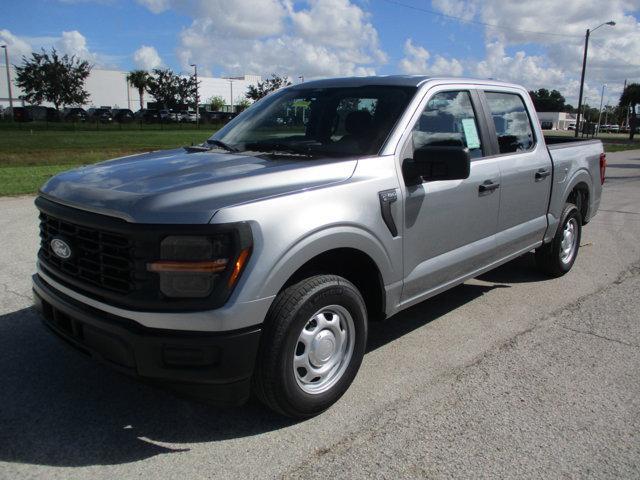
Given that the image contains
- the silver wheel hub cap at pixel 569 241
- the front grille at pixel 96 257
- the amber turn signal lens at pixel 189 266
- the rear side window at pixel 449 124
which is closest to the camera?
the amber turn signal lens at pixel 189 266

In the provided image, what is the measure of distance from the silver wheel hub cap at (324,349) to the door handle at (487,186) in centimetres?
159

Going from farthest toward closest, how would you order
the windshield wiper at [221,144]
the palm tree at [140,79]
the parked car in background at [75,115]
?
the palm tree at [140,79] → the parked car in background at [75,115] → the windshield wiper at [221,144]

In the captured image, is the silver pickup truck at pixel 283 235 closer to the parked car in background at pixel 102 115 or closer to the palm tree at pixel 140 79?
the parked car in background at pixel 102 115

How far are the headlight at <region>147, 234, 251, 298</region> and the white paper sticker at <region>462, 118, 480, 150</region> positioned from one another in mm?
2341

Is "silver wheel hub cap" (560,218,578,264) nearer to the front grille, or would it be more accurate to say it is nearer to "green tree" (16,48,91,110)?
the front grille

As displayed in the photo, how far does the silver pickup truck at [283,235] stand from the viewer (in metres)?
2.63

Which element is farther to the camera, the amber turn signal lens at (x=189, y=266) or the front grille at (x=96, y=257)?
the front grille at (x=96, y=257)

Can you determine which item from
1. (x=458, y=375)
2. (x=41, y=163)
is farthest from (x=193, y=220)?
(x=41, y=163)

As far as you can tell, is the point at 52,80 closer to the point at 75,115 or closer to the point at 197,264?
the point at 75,115

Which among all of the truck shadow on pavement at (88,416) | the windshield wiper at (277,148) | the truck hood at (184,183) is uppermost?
the windshield wiper at (277,148)

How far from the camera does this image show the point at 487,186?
14.0ft

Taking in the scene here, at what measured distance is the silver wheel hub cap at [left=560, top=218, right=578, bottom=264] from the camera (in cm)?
589

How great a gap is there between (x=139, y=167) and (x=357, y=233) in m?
1.34

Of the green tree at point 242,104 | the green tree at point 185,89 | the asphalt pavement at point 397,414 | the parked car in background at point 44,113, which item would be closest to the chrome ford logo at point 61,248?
the asphalt pavement at point 397,414
